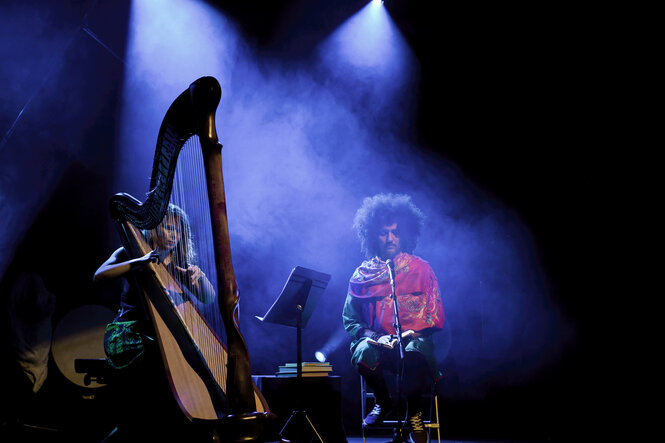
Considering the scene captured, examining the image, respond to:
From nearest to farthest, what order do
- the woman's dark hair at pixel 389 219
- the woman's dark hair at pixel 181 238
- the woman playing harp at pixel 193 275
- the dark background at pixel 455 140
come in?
the woman playing harp at pixel 193 275, the woman's dark hair at pixel 181 238, the dark background at pixel 455 140, the woman's dark hair at pixel 389 219

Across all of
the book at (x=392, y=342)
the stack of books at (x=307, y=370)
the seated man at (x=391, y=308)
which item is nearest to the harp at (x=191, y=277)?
the stack of books at (x=307, y=370)

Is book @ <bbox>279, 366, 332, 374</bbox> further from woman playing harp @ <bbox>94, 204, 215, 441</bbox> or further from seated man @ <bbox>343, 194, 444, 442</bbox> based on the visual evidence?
woman playing harp @ <bbox>94, 204, 215, 441</bbox>

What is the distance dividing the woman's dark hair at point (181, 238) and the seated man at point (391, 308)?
1.14m

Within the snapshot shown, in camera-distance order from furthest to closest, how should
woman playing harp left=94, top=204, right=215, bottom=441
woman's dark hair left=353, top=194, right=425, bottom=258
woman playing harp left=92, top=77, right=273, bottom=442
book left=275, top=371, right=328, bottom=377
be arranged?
woman's dark hair left=353, top=194, right=425, bottom=258, book left=275, top=371, right=328, bottom=377, woman playing harp left=94, top=204, right=215, bottom=441, woman playing harp left=92, top=77, right=273, bottom=442

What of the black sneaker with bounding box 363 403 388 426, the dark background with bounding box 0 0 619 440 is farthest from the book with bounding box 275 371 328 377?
the dark background with bounding box 0 0 619 440

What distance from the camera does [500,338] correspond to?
4250mm

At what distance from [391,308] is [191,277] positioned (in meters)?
1.67

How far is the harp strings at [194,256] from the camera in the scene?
1657mm

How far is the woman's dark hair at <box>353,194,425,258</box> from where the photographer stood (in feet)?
12.9

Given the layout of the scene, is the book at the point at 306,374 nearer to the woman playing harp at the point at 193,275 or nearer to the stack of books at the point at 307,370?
the stack of books at the point at 307,370

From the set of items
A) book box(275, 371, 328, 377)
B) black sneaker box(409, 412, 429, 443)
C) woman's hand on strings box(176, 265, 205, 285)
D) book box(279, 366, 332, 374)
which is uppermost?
woman's hand on strings box(176, 265, 205, 285)

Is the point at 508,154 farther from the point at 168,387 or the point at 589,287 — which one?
the point at 168,387

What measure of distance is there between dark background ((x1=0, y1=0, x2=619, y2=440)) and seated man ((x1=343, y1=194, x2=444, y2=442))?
3.61ft

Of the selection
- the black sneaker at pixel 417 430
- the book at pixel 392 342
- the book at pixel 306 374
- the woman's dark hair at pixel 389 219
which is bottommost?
the black sneaker at pixel 417 430
